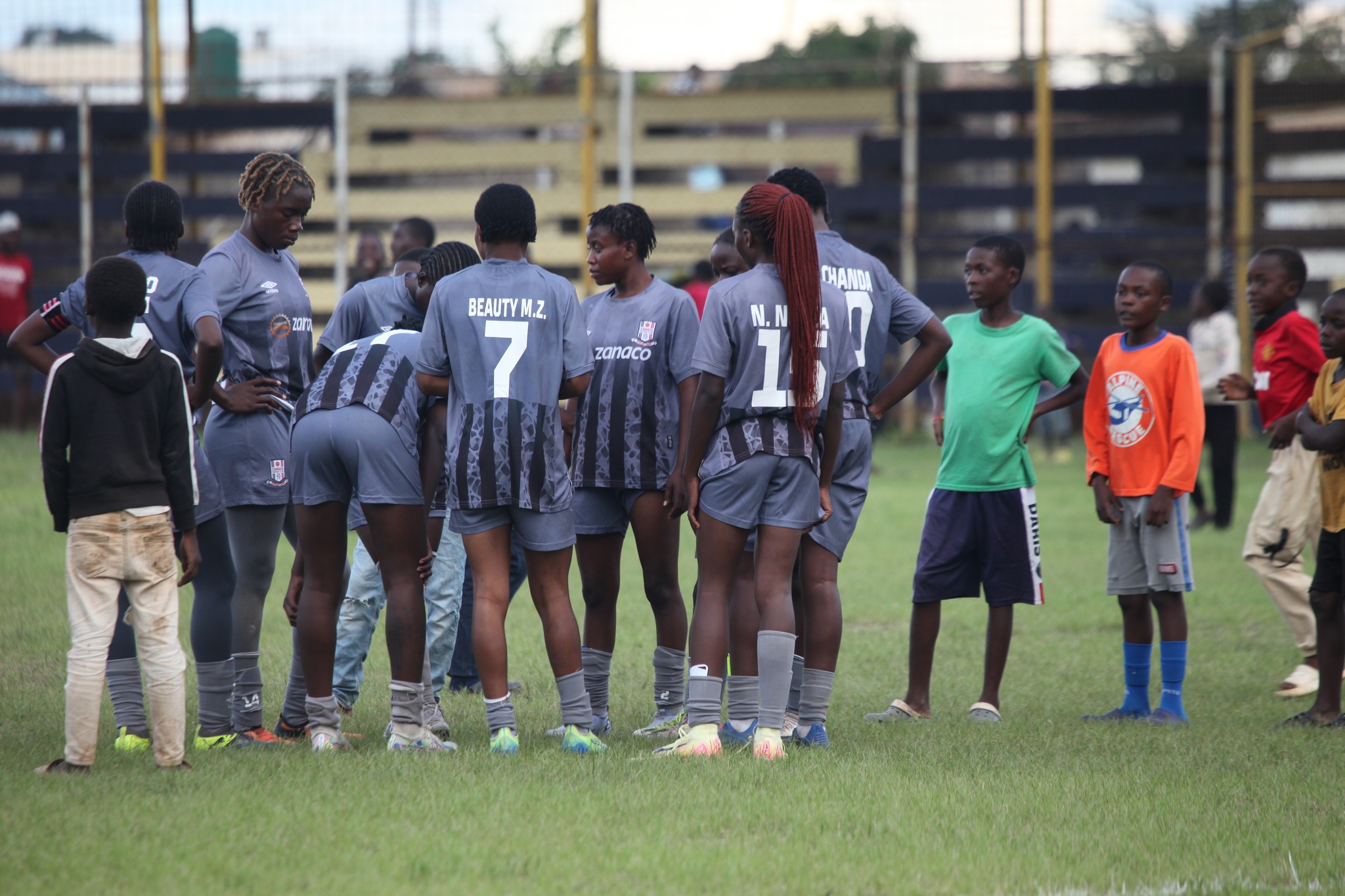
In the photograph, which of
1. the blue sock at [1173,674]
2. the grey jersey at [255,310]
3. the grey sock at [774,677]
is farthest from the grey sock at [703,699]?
the blue sock at [1173,674]

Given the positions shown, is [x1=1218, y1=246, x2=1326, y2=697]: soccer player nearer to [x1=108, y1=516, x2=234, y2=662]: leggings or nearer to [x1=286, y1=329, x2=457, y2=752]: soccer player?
[x1=286, y1=329, x2=457, y2=752]: soccer player

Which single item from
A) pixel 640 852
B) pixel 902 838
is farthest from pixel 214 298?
pixel 902 838

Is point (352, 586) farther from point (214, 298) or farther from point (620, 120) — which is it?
point (620, 120)

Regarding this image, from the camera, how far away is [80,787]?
4191mm

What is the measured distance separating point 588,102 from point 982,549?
40.9 ft

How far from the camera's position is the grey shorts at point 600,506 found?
18.0 feet

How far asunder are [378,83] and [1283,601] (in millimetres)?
14721

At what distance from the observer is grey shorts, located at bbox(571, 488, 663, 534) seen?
5473 millimetres

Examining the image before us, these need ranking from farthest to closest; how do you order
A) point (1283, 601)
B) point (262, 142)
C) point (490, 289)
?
1. point (262, 142)
2. point (1283, 601)
3. point (490, 289)

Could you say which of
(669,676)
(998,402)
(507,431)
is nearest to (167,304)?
(507,431)

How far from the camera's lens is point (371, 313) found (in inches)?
228

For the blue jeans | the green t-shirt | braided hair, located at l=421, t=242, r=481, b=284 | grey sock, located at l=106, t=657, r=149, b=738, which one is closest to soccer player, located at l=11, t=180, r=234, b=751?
Result: grey sock, located at l=106, t=657, r=149, b=738

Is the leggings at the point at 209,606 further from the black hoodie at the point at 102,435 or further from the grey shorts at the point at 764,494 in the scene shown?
the grey shorts at the point at 764,494

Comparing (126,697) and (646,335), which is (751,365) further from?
(126,697)
